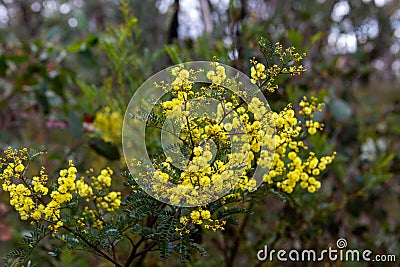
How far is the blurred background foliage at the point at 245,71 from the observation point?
39.9 inches

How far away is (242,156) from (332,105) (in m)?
0.85

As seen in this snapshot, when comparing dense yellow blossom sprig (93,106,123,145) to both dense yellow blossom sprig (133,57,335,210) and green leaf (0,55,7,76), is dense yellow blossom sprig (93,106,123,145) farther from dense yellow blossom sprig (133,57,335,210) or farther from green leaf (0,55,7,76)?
dense yellow blossom sprig (133,57,335,210)

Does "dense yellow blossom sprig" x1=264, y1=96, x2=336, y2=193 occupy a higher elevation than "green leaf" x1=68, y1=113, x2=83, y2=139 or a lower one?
lower

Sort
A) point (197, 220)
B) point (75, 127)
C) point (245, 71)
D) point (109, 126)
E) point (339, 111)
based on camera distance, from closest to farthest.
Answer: point (197, 220), point (245, 71), point (109, 126), point (75, 127), point (339, 111)

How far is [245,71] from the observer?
2.76 ft

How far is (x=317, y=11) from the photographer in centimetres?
189

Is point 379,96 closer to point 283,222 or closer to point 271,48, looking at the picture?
point 283,222

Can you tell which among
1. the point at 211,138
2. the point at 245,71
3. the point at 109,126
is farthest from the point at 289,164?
the point at 109,126

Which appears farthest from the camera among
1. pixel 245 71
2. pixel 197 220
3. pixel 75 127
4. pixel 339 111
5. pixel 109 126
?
pixel 339 111

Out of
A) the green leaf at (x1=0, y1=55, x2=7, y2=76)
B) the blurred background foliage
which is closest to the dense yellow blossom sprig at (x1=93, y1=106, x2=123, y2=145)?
the blurred background foliage

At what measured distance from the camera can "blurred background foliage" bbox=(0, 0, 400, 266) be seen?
3.33ft

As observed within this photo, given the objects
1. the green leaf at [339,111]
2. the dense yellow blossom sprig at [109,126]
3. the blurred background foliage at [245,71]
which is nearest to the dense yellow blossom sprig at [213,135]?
the blurred background foliage at [245,71]

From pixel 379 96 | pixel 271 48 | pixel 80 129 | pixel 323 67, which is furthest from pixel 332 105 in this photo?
pixel 379 96

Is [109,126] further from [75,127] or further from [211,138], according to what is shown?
[211,138]
